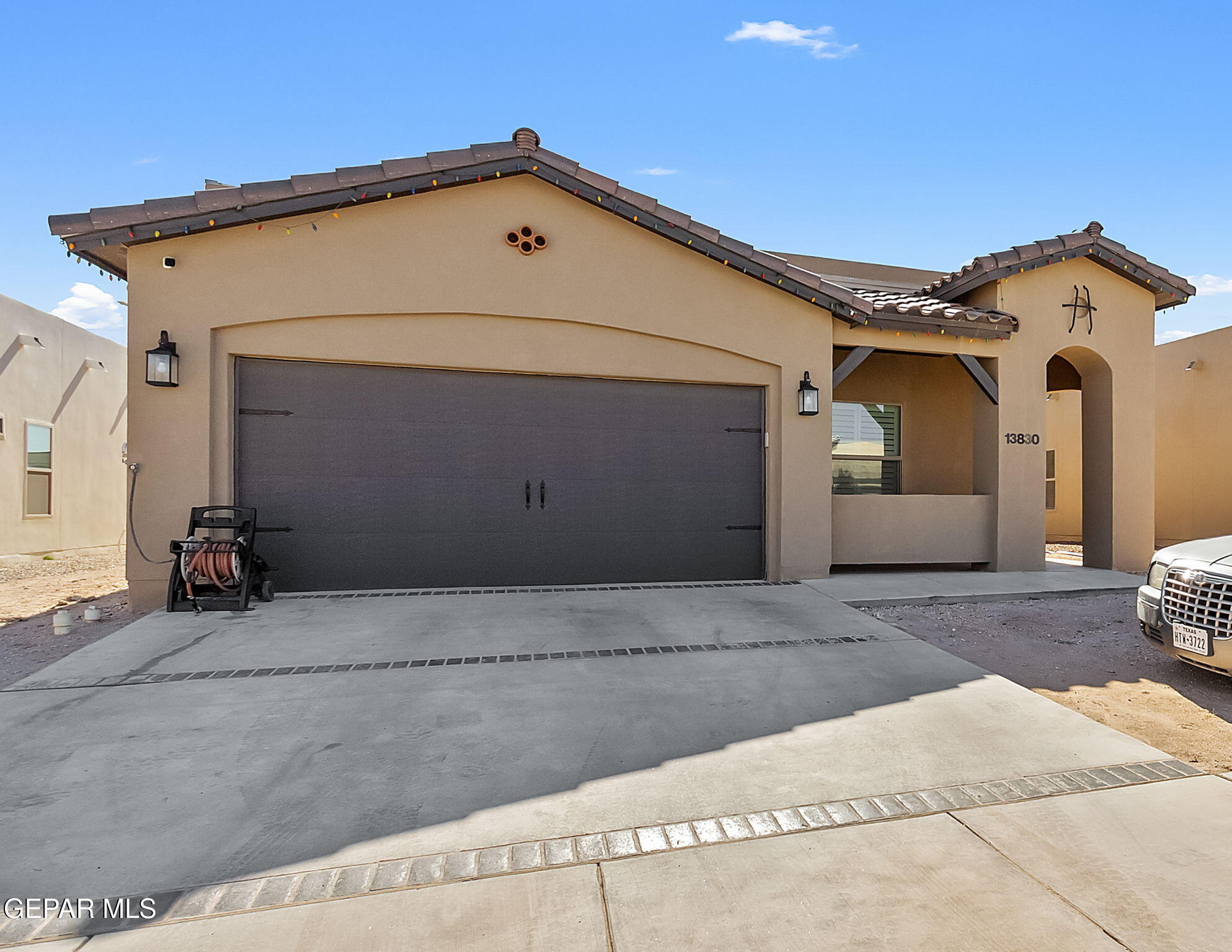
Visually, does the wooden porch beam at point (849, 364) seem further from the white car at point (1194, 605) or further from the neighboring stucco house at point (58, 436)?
the neighboring stucco house at point (58, 436)

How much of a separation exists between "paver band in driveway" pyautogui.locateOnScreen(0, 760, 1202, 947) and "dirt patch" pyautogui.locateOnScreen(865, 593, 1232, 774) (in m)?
0.75

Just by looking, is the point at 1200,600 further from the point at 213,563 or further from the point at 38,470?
the point at 38,470

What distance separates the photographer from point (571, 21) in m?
7.39

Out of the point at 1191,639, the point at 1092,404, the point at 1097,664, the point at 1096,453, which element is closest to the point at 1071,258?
Result: the point at 1092,404

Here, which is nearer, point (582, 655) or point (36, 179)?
point (582, 655)

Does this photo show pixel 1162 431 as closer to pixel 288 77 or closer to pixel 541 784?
pixel 541 784

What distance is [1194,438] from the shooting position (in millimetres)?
12852

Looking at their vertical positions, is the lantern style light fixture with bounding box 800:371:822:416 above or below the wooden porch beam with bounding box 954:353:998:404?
below

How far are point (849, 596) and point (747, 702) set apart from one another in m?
3.35

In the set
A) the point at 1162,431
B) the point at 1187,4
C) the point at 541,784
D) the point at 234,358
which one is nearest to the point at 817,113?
the point at 1187,4

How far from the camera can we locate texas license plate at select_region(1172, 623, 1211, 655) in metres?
3.88

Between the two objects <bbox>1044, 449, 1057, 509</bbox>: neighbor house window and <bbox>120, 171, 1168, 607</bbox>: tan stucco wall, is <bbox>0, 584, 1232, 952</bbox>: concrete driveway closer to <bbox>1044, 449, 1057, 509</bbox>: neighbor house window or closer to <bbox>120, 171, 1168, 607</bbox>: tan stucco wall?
<bbox>120, 171, 1168, 607</bbox>: tan stucco wall

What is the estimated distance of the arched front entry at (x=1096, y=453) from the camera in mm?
8664

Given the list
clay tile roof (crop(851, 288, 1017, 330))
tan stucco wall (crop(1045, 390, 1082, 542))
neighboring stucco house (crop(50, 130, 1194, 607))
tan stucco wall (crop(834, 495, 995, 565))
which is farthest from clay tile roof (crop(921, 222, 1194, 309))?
tan stucco wall (crop(1045, 390, 1082, 542))
